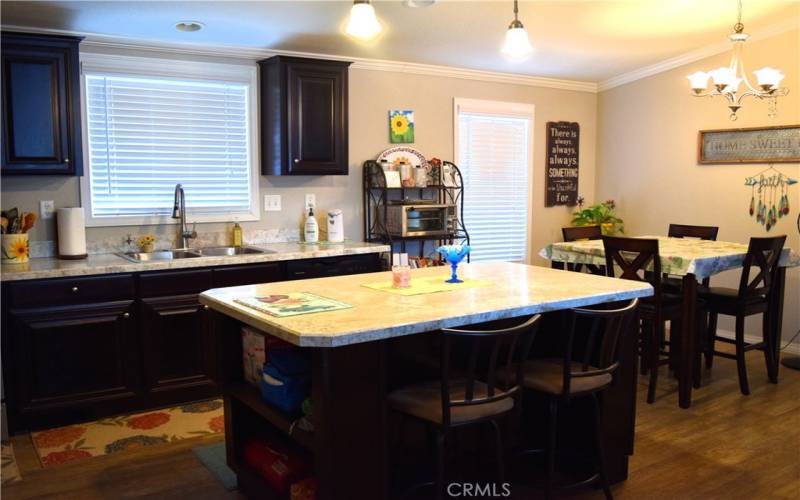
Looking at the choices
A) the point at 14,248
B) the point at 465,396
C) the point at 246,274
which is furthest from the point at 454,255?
the point at 14,248

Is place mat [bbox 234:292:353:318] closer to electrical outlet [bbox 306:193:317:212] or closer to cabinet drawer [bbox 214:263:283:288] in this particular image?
cabinet drawer [bbox 214:263:283:288]

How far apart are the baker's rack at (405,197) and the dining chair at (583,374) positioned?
2.41 meters

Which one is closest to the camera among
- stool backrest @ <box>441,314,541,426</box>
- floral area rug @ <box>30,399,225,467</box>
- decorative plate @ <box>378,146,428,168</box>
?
stool backrest @ <box>441,314,541,426</box>

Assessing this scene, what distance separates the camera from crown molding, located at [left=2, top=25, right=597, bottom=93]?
4.10 m

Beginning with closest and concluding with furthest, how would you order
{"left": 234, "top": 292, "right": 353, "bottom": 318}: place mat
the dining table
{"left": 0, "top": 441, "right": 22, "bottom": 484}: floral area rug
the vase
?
{"left": 234, "top": 292, "right": 353, "bottom": 318}: place mat
{"left": 0, "top": 441, "right": 22, "bottom": 484}: floral area rug
the vase
the dining table

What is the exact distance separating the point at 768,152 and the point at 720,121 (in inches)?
18.7

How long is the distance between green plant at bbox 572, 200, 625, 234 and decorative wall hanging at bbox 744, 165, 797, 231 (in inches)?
48.9

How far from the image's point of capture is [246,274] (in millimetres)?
4016

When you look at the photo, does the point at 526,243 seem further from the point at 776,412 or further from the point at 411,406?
the point at 411,406

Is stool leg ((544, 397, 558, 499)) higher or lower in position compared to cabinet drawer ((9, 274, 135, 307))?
lower

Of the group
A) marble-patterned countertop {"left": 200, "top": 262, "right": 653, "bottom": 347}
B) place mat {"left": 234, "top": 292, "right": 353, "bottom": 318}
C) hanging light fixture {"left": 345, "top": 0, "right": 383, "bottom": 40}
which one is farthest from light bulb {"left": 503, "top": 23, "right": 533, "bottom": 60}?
place mat {"left": 234, "top": 292, "right": 353, "bottom": 318}

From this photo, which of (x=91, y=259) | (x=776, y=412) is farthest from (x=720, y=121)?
(x=91, y=259)

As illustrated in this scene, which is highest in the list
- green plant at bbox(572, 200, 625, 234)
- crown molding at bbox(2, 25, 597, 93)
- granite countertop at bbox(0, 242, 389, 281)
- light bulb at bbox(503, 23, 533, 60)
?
crown molding at bbox(2, 25, 597, 93)

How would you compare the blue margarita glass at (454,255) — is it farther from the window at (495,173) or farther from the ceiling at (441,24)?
the window at (495,173)
